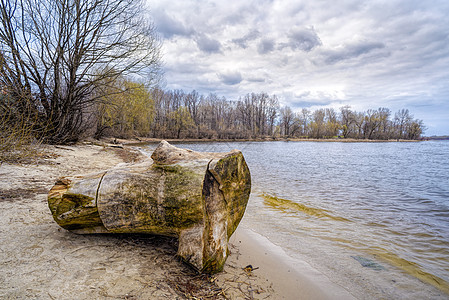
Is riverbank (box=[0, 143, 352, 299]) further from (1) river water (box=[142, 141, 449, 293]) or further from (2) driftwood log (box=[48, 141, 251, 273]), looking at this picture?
(1) river water (box=[142, 141, 449, 293])

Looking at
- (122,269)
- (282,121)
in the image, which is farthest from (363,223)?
(282,121)

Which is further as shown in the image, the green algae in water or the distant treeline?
the distant treeline

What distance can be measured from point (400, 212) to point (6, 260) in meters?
8.45

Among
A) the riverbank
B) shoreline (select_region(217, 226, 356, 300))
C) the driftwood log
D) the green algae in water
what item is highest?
the driftwood log

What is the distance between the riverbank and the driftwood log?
223 millimetres

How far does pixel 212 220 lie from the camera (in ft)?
9.30

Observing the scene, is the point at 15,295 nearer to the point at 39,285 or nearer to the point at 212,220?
the point at 39,285

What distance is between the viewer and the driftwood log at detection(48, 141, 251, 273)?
8.88 feet

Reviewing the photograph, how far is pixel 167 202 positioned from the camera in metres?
2.77

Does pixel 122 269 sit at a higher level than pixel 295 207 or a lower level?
higher

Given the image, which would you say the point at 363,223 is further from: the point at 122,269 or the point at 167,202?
the point at 122,269

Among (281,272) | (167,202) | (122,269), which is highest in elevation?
(167,202)

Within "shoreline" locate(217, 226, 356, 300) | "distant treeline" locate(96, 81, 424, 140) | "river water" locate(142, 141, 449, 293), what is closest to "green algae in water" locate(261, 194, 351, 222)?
"river water" locate(142, 141, 449, 293)

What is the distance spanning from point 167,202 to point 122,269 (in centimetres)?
86
